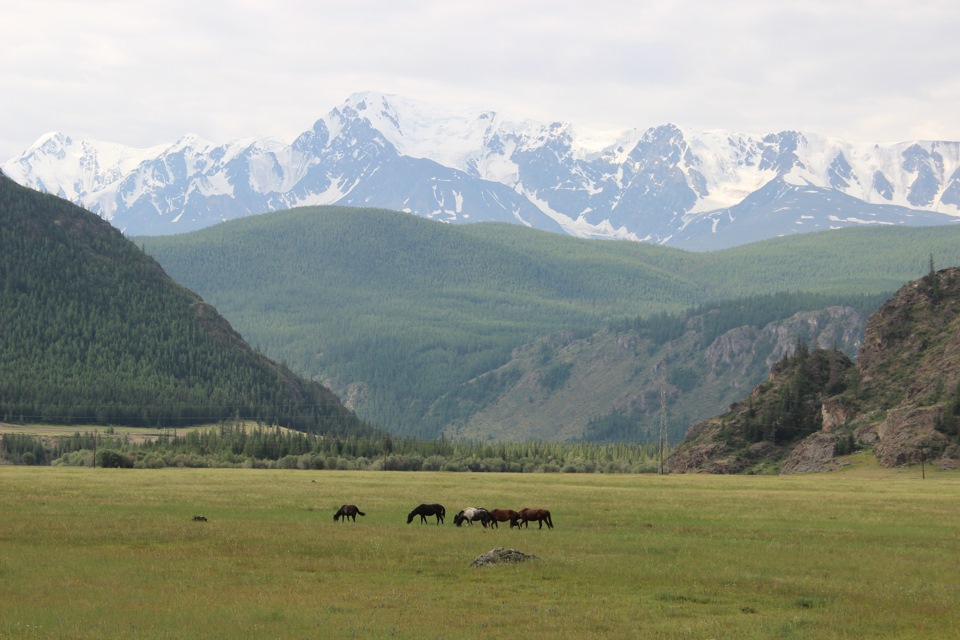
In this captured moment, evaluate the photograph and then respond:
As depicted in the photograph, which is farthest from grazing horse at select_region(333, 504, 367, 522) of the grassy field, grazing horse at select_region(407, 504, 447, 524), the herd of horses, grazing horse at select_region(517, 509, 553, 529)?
grazing horse at select_region(517, 509, 553, 529)

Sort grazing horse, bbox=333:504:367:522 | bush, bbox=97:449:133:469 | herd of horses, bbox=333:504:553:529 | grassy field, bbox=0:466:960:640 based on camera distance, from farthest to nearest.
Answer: bush, bbox=97:449:133:469 < grazing horse, bbox=333:504:367:522 < herd of horses, bbox=333:504:553:529 < grassy field, bbox=0:466:960:640

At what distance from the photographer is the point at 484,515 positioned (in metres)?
73.7

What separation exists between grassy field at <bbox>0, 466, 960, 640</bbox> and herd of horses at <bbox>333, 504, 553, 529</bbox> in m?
1.32

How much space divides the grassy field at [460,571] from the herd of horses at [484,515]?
1.32 meters

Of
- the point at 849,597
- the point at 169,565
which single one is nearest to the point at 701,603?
the point at 849,597

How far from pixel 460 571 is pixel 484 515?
18250mm

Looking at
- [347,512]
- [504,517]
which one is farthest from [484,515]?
[347,512]

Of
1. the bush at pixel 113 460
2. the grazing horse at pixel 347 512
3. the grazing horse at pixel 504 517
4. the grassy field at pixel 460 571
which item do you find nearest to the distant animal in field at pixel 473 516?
the grazing horse at pixel 504 517

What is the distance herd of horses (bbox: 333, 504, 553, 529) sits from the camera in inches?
2856

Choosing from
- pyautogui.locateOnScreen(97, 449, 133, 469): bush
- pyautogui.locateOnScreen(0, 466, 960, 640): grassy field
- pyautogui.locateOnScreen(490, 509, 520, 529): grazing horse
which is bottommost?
pyautogui.locateOnScreen(0, 466, 960, 640): grassy field

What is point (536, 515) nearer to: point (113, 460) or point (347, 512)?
point (347, 512)

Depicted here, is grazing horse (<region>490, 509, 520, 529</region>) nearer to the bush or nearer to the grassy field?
the grassy field

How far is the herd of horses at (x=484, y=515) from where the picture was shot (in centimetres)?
7253

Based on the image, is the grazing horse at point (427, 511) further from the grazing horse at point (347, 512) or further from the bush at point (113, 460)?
the bush at point (113, 460)
